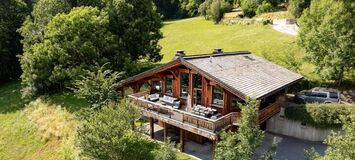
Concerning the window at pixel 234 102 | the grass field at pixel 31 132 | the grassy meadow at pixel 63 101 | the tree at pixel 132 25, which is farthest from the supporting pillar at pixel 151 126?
the tree at pixel 132 25

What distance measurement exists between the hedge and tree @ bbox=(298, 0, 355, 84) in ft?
20.8

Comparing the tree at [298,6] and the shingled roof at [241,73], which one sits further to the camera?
the tree at [298,6]

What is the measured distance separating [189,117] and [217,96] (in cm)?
285

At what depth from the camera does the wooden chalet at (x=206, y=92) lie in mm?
20266

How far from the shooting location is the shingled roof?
2073 cm

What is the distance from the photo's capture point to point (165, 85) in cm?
2559

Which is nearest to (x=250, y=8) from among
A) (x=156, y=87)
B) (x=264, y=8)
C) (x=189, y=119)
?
(x=264, y=8)

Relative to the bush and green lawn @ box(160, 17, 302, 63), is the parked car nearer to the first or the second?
green lawn @ box(160, 17, 302, 63)

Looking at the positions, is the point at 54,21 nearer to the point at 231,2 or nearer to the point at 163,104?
the point at 163,104

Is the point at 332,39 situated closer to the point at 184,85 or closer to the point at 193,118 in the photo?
the point at 184,85

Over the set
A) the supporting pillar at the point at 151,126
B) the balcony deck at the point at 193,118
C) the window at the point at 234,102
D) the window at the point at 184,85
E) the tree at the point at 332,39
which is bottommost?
the supporting pillar at the point at 151,126

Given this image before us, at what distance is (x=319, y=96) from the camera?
90.8 feet

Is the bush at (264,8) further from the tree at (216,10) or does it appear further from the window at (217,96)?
the window at (217,96)

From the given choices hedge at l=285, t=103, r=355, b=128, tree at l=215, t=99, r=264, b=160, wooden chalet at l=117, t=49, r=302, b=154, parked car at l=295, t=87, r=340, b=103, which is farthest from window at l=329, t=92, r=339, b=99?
tree at l=215, t=99, r=264, b=160
